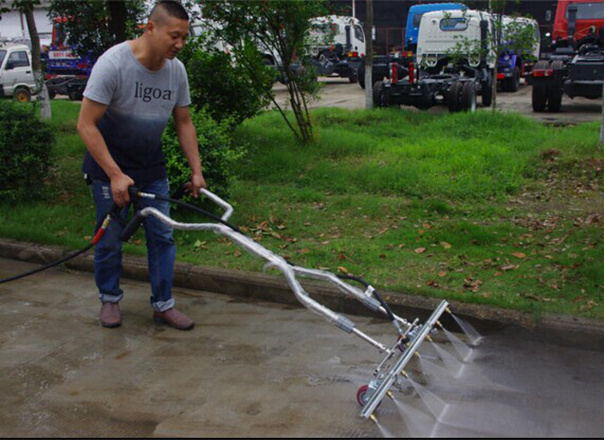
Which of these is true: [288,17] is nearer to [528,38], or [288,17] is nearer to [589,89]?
[528,38]

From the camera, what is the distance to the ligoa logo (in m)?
4.38

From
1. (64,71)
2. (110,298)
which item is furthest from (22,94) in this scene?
(110,298)

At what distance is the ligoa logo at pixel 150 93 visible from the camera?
14.4 feet

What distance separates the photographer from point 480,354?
14.2 ft

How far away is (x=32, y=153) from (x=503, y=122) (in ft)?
23.9

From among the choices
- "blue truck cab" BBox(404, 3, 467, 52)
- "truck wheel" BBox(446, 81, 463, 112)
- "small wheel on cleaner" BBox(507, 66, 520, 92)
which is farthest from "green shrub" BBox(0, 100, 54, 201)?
"blue truck cab" BBox(404, 3, 467, 52)

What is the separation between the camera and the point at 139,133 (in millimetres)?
4504

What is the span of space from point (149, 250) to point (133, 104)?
1.03 metres

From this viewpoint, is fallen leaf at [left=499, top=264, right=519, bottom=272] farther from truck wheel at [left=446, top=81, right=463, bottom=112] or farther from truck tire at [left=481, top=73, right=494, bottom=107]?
truck tire at [left=481, top=73, right=494, bottom=107]

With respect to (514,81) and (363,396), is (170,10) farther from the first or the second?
(514,81)

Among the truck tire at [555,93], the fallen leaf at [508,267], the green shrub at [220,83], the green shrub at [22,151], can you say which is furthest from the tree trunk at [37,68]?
the truck tire at [555,93]

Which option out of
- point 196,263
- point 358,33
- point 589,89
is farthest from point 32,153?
point 358,33

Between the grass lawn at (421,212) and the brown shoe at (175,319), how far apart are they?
910 mm

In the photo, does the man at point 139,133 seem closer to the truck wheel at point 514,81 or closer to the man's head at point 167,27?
the man's head at point 167,27
